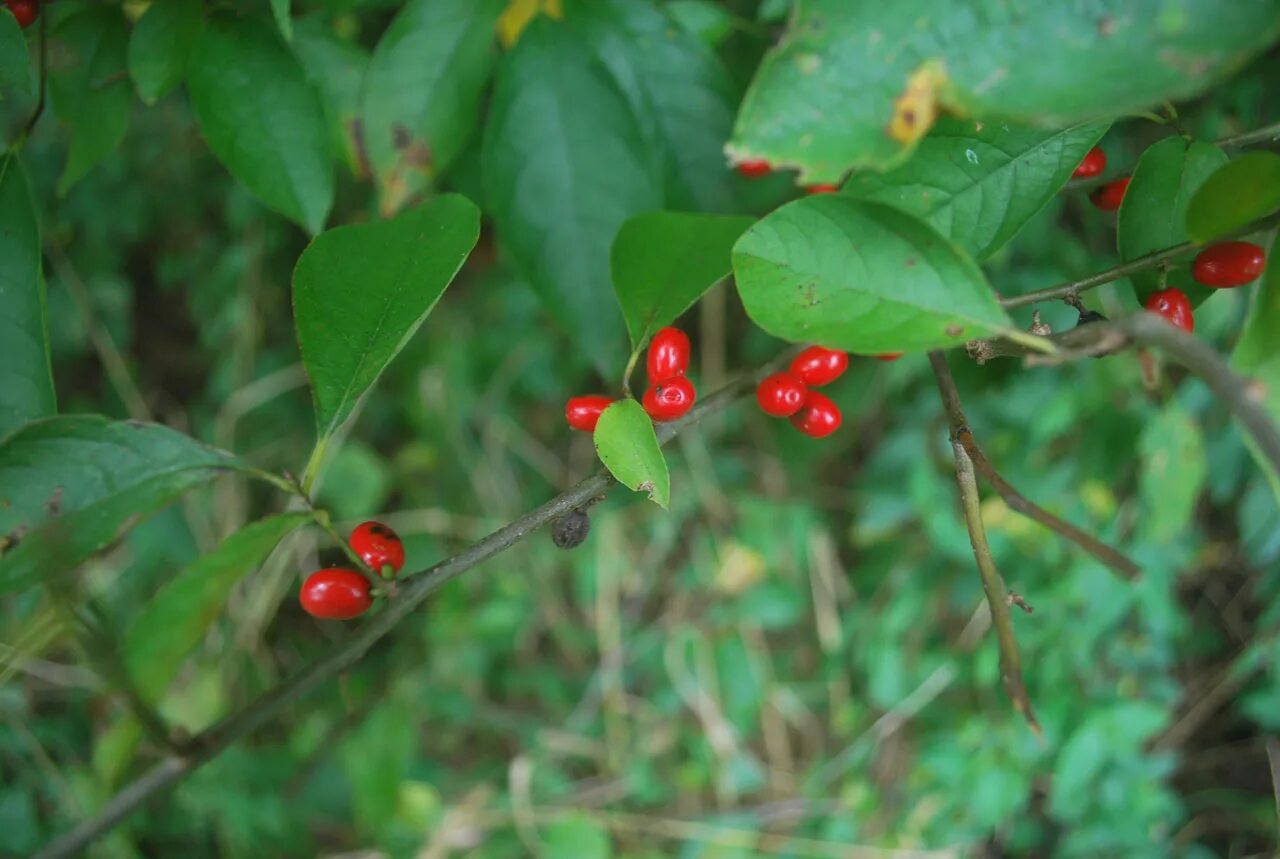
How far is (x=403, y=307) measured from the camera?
740mm

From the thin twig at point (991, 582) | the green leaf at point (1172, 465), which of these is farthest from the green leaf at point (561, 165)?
the green leaf at point (1172, 465)

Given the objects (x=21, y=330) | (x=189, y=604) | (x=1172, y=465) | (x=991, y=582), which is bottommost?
(x=1172, y=465)

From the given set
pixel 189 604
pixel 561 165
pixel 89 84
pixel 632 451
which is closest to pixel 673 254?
pixel 632 451

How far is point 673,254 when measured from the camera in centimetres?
80

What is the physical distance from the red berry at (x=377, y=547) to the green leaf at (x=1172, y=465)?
1564mm

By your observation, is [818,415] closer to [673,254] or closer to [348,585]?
[673,254]

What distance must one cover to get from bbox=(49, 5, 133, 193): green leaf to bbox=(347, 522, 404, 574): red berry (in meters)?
0.58

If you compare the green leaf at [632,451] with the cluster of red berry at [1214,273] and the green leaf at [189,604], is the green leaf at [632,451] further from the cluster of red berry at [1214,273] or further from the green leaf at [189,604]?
the cluster of red berry at [1214,273]

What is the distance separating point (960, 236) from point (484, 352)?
1.72 m

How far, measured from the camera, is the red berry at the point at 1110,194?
2.87 ft

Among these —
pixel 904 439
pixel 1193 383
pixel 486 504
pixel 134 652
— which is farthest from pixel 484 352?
pixel 1193 383

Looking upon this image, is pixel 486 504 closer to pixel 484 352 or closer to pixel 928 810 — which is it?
pixel 484 352

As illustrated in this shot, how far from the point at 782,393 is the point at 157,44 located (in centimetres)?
79

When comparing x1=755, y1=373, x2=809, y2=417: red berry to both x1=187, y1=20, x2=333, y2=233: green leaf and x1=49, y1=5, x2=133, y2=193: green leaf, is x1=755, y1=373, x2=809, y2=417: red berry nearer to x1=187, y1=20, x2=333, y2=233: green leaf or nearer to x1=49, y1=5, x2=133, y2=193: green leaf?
x1=187, y1=20, x2=333, y2=233: green leaf
